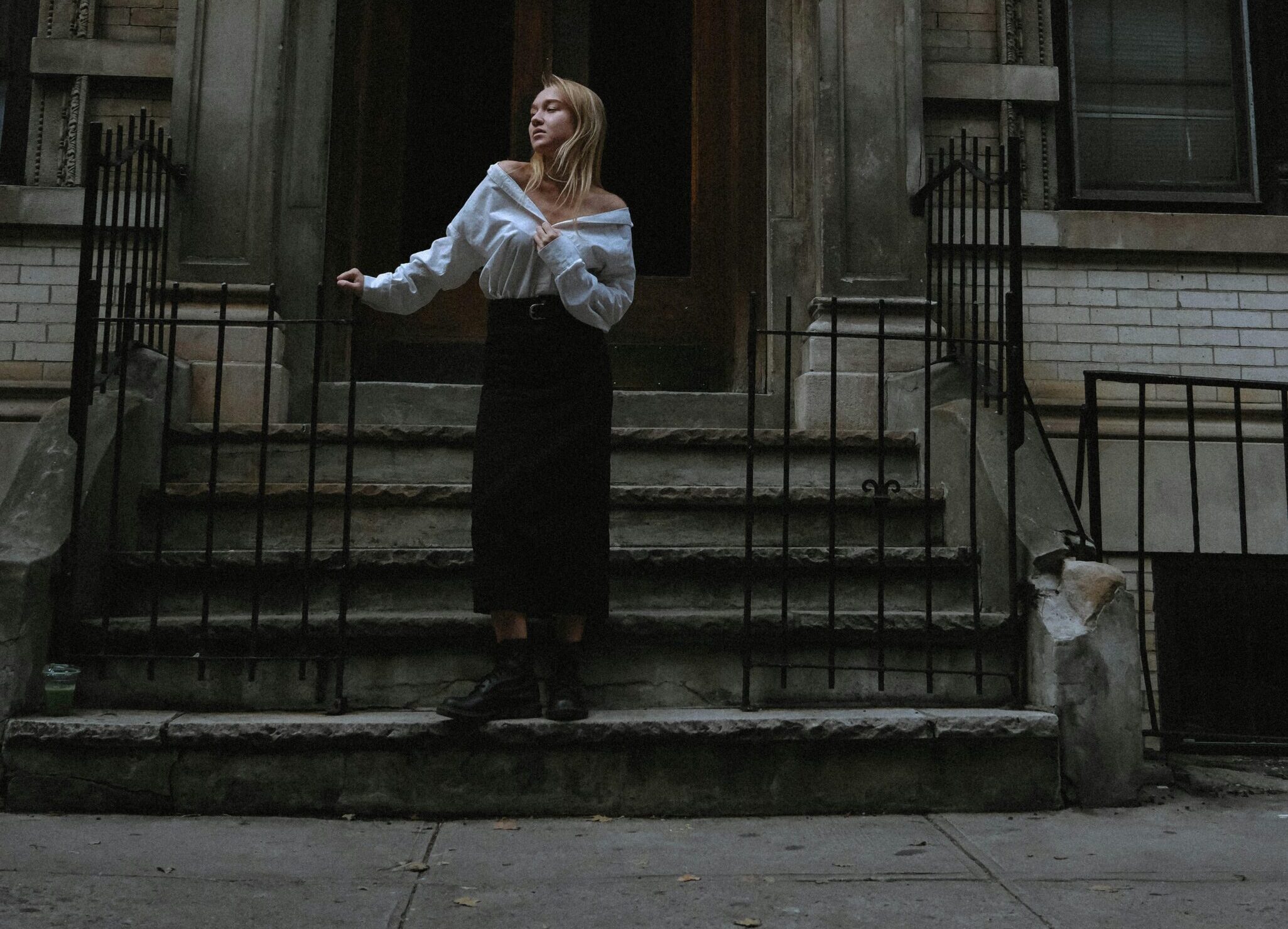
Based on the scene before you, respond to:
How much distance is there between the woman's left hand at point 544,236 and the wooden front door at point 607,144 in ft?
9.48

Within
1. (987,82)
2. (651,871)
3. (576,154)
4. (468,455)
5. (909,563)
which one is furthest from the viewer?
(987,82)

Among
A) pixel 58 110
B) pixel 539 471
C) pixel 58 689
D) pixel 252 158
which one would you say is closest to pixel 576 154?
pixel 539 471

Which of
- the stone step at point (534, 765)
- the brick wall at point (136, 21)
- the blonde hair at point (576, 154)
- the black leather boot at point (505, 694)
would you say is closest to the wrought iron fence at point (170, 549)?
the stone step at point (534, 765)

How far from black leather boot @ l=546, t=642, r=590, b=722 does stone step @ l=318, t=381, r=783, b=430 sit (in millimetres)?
2054

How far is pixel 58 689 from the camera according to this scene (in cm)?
351

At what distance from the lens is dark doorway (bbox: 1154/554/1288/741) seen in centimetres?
544

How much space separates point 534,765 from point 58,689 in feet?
5.05

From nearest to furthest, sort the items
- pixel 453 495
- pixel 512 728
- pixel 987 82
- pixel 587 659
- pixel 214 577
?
pixel 512 728, pixel 587 659, pixel 214 577, pixel 453 495, pixel 987 82

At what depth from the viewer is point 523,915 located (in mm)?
2570

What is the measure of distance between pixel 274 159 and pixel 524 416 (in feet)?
9.05

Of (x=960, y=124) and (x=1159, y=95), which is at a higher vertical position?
(x=1159, y=95)

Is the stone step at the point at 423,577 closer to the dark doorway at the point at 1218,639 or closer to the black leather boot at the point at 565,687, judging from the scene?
the black leather boot at the point at 565,687

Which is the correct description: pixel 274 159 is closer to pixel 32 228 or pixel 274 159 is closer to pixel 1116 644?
pixel 32 228

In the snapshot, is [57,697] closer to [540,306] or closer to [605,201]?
[540,306]
